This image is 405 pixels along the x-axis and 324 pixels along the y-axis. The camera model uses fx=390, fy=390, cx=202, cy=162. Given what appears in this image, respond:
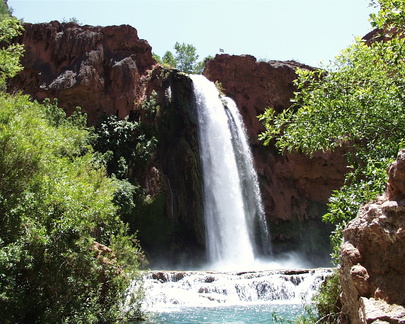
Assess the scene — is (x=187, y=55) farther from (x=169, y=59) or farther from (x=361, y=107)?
(x=361, y=107)

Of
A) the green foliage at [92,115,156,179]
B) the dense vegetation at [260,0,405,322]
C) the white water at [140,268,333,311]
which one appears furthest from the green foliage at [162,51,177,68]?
the dense vegetation at [260,0,405,322]

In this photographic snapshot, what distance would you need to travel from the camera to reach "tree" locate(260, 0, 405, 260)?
6379mm

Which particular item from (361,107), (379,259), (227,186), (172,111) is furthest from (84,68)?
(379,259)

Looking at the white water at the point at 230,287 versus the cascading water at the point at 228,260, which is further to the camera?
the white water at the point at 230,287

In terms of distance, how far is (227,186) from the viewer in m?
24.7

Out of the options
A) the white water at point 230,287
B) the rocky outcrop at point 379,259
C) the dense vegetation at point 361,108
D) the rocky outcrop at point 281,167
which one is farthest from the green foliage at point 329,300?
the rocky outcrop at point 281,167

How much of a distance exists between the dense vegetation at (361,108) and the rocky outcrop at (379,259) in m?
1.96

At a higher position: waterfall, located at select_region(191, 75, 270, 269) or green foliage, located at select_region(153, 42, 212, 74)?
green foliage, located at select_region(153, 42, 212, 74)

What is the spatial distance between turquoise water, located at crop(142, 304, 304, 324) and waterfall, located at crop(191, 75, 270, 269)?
9685mm

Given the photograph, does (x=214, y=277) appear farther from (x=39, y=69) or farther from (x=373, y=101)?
(x=39, y=69)

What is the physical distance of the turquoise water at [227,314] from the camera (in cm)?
984

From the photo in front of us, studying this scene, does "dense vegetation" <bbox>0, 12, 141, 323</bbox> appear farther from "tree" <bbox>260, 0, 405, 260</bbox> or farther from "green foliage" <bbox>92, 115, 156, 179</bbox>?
"green foliage" <bbox>92, 115, 156, 179</bbox>

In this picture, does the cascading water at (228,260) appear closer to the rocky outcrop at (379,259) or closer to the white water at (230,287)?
the white water at (230,287)

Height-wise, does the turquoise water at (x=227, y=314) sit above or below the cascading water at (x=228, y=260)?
below
